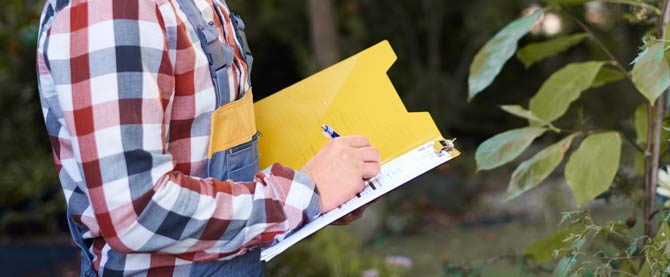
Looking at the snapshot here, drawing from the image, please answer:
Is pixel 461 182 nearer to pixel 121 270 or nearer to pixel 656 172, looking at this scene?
pixel 656 172

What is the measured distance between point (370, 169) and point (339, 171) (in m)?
0.06

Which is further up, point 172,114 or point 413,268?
point 172,114

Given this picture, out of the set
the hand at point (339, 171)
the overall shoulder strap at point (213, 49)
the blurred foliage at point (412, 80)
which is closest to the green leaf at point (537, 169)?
the hand at point (339, 171)

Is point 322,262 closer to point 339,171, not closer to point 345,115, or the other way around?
point 345,115

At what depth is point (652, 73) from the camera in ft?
4.74

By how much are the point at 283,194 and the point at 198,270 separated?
0.18 m

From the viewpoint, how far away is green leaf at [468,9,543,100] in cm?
180

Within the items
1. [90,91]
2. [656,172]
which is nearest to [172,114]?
[90,91]

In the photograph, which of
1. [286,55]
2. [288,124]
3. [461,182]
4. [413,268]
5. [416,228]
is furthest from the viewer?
[286,55]

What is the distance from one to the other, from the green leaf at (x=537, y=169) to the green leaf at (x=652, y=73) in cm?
33

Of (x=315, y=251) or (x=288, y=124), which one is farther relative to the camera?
(x=315, y=251)

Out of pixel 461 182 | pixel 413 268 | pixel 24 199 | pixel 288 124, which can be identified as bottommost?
pixel 461 182

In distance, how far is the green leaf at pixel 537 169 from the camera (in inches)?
69.2

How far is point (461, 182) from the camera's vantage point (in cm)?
687
